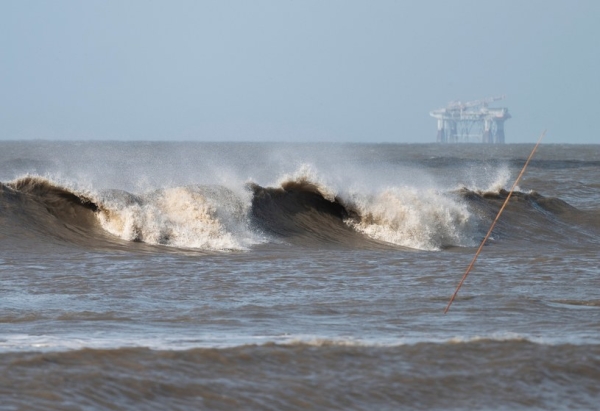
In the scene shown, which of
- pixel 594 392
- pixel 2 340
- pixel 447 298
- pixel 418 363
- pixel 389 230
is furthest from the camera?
pixel 389 230

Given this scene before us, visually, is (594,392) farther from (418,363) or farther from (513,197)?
(513,197)

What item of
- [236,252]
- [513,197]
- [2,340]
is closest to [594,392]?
[2,340]

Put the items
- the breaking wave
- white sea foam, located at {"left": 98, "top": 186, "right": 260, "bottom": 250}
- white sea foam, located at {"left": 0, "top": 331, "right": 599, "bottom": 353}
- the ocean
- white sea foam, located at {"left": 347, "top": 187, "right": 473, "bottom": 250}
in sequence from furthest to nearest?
white sea foam, located at {"left": 347, "top": 187, "right": 473, "bottom": 250}
the breaking wave
white sea foam, located at {"left": 98, "top": 186, "right": 260, "bottom": 250}
white sea foam, located at {"left": 0, "top": 331, "right": 599, "bottom": 353}
the ocean

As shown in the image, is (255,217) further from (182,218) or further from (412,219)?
(412,219)

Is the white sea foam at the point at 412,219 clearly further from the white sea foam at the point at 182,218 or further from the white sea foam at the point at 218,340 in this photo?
the white sea foam at the point at 218,340

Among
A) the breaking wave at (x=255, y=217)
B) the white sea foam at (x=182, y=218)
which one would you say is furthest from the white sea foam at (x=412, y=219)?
the white sea foam at (x=182, y=218)

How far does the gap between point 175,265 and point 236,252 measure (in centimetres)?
199

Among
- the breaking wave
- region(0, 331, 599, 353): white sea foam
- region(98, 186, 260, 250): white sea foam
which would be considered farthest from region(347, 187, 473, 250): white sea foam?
region(0, 331, 599, 353): white sea foam

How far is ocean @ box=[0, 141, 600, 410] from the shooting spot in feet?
Result: 20.7

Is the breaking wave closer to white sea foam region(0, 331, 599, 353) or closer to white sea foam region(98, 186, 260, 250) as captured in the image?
white sea foam region(98, 186, 260, 250)

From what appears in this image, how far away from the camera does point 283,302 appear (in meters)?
9.54

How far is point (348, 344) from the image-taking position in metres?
7.28

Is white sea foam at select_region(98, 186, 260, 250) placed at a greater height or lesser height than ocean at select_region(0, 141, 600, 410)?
greater

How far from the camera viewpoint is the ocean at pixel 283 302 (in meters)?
6.30
